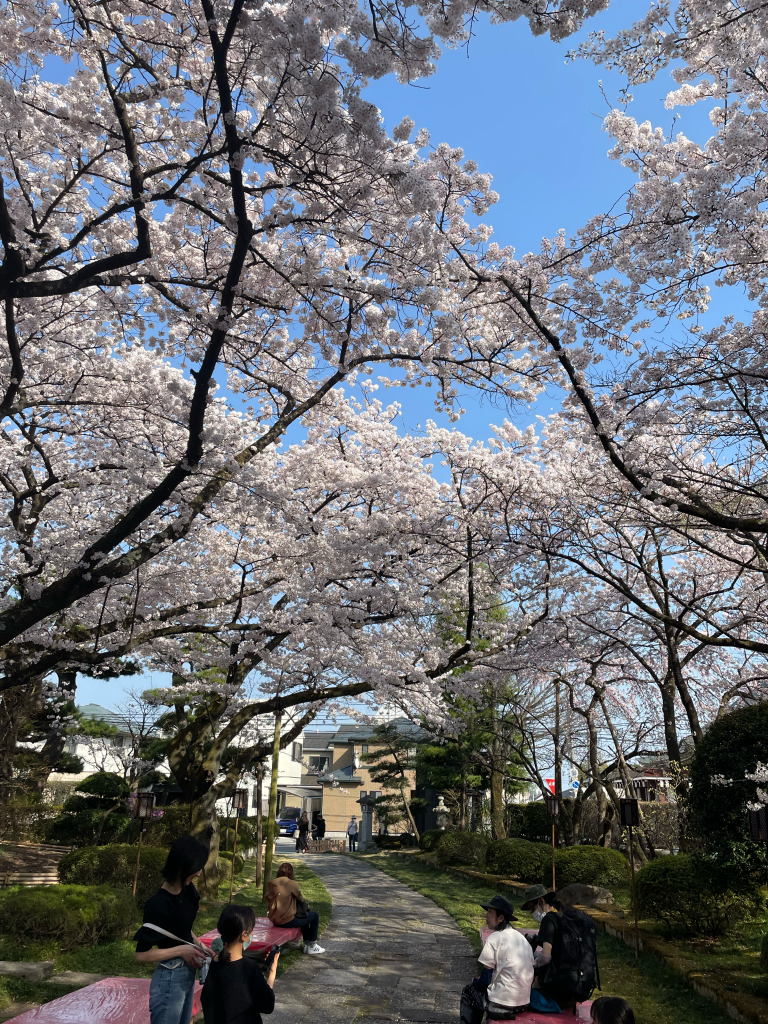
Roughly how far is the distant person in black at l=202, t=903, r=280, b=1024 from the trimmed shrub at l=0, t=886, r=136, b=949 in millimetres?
4779

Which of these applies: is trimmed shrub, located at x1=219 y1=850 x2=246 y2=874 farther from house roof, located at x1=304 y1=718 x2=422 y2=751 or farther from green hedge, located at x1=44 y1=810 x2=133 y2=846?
house roof, located at x1=304 y1=718 x2=422 y2=751

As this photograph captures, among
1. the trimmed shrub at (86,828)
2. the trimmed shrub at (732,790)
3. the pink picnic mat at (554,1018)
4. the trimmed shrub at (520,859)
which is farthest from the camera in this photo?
the trimmed shrub at (86,828)

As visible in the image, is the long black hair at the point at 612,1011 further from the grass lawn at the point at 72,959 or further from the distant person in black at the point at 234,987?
the grass lawn at the point at 72,959

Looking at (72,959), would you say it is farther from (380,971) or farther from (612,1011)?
(612,1011)

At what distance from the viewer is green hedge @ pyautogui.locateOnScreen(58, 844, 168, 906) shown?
1006cm

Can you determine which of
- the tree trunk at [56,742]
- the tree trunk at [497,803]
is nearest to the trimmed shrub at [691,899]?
the tree trunk at [497,803]

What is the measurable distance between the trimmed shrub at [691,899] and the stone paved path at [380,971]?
8.02 ft

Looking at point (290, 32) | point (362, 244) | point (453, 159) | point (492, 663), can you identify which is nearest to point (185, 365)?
point (362, 244)

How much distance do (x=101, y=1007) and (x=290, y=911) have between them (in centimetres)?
351

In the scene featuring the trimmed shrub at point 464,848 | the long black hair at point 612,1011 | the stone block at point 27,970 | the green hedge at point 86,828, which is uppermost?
the long black hair at point 612,1011

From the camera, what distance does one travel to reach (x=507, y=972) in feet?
16.0

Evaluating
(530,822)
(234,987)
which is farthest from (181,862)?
(530,822)

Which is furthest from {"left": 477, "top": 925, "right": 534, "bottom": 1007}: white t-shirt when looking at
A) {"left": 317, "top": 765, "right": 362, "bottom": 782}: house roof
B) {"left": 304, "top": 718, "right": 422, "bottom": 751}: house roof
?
{"left": 317, "top": 765, "right": 362, "bottom": 782}: house roof

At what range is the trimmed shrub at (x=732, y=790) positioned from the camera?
7.37 m
